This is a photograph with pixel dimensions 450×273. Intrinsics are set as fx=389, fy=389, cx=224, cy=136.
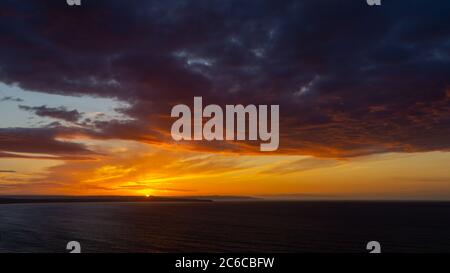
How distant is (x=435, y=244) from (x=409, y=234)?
15184 millimetres

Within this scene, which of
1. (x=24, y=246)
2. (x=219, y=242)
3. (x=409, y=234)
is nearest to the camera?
(x=24, y=246)

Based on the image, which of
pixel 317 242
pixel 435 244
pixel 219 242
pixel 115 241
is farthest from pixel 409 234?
pixel 115 241

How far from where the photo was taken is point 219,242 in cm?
7319
